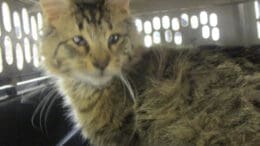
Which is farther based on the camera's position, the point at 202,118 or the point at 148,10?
the point at 148,10

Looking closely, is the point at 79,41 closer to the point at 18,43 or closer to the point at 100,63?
the point at 100,63

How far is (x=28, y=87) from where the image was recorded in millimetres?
1228

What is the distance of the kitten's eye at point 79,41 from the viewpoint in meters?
1.06

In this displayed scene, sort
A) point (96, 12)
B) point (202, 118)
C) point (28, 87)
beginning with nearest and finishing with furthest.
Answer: point (202, 118)
point (96, 12)
point (28, 87)

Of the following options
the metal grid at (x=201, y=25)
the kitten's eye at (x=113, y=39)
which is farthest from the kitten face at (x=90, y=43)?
the metal grid at (x=201, y=25)

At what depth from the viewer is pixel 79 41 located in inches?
41.9

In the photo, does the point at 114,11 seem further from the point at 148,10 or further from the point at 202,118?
the point at 202,118

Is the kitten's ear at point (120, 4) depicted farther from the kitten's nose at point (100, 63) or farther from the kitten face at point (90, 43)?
the kitten's nose at point (100, 63)

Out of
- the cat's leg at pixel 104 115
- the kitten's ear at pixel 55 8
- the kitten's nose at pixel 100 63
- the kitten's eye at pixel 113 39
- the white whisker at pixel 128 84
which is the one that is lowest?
the cat's leg at pixel 104 115

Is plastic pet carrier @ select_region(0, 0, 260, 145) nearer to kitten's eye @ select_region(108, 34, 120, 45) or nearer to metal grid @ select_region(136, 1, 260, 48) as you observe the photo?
metal grid @ select_region(136, 1, 260, 48)

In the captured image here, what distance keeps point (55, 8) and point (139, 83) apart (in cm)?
23

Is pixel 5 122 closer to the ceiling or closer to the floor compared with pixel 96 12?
closer to the floor

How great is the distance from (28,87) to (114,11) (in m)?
0.28

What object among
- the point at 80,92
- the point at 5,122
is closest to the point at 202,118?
the point at 80,92
